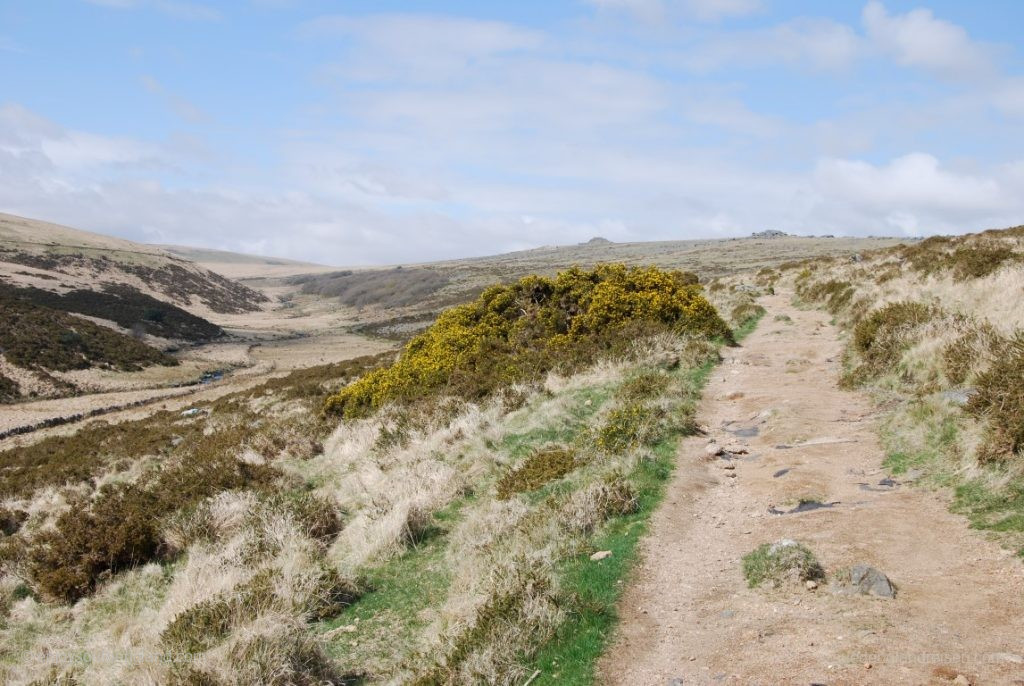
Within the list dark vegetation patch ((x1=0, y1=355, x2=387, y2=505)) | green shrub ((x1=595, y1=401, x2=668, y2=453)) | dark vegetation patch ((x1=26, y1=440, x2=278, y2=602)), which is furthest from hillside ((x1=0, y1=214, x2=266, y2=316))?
Answer: green shrub ((x1=595, y1=401, x2=668, y2=453))

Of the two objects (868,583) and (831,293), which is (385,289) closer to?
(831,293)

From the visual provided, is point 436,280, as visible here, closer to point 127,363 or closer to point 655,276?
point 127,363

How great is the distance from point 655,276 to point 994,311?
430 inches

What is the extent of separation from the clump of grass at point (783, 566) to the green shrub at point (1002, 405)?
274 centimetres

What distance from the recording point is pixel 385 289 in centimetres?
13488

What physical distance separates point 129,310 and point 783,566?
7309 cm

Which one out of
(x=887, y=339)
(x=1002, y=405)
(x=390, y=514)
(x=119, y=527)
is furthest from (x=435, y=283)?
(x=1002, y=405)

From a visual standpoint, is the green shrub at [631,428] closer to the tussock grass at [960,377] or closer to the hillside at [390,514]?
the hillside at [390,514]

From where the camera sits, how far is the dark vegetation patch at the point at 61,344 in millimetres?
41812

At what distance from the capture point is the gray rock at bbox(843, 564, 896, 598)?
18.5 ft

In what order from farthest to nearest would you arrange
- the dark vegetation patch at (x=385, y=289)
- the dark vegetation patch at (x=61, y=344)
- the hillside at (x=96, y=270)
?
the dark vegetation patch at (x=385, y=289)
the hillside at (x=96, y=270)
the dark vegetation patch at (x=61, y=344)

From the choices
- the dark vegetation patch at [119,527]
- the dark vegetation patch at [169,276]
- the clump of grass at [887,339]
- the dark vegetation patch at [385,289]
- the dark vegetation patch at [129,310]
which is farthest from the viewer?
the dark vegetation patch at [385,289]

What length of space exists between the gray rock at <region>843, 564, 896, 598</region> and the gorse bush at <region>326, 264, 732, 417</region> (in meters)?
11.3

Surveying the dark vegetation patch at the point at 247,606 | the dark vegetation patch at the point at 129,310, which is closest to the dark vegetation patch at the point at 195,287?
the dark vegetation patch at the point at 129,310
